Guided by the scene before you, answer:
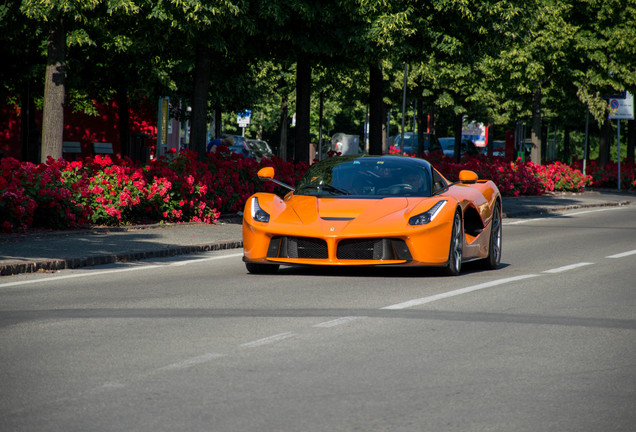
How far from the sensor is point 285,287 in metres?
9.67

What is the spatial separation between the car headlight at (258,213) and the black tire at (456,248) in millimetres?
1846

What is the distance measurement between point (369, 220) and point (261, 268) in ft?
4.60

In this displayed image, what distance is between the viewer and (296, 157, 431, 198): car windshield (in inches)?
439

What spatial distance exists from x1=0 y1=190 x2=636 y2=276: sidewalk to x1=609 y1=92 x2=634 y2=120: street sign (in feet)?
76.2

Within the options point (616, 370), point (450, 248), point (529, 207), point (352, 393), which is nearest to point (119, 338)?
point (352, 393)

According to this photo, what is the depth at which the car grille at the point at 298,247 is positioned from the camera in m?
10.2

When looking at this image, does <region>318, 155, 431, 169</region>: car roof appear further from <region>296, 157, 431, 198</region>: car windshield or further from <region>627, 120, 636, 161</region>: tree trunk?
<region>627, 120, 636, 161</region>: tree trunk

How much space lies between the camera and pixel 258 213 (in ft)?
35.0

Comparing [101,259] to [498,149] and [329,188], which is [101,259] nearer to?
[329,188]

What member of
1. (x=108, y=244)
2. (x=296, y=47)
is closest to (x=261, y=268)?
(x=108, y=244)

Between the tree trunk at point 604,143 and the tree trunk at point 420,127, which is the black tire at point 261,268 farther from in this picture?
the tree trunk at point 420,127

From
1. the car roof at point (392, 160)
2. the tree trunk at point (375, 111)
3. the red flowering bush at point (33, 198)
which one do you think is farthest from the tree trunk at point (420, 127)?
the car roof at point (392, 160)

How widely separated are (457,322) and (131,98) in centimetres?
2763

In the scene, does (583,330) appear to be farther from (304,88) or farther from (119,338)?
(304,88)
